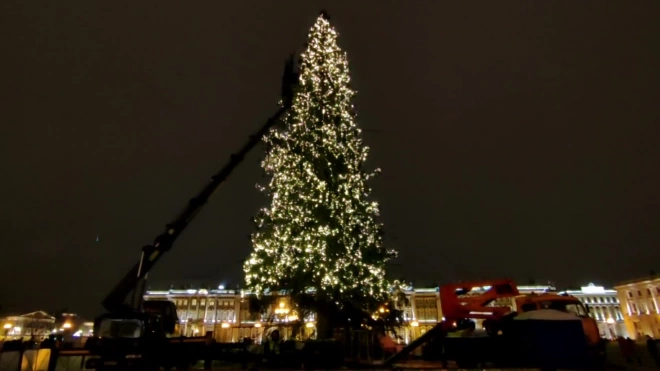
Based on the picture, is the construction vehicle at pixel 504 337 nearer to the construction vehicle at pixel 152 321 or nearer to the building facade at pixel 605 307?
the construction vehicle at pixel 152 321

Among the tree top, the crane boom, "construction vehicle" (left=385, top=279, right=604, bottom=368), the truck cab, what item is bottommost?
"construction vehicle" (left=385, top=279, right=604, bottom=368)

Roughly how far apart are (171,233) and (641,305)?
112861 mm

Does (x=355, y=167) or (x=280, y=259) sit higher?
(x=355, y=167)

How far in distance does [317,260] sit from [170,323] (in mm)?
7735

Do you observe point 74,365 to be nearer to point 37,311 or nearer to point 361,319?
point 361,319

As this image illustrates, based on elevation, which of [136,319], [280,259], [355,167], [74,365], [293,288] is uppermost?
[355,167]

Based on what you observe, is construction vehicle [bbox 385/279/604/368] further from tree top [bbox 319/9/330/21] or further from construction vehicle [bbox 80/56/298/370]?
tree top [bbox 319/9/330/21]

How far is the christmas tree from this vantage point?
21.5 metres

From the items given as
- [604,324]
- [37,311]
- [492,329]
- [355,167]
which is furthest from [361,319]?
[37,311]

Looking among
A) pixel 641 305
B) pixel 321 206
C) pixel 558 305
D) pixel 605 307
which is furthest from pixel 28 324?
pixel 605 307

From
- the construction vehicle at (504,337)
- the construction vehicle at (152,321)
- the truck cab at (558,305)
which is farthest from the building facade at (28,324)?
the truck cab at (558,305)

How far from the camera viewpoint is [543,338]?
9.88m

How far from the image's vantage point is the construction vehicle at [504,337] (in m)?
9.77

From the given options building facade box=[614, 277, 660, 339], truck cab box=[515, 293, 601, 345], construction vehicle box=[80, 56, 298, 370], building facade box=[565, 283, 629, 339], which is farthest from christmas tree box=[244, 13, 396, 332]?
building facade box=[565, 283, 629, 339]
